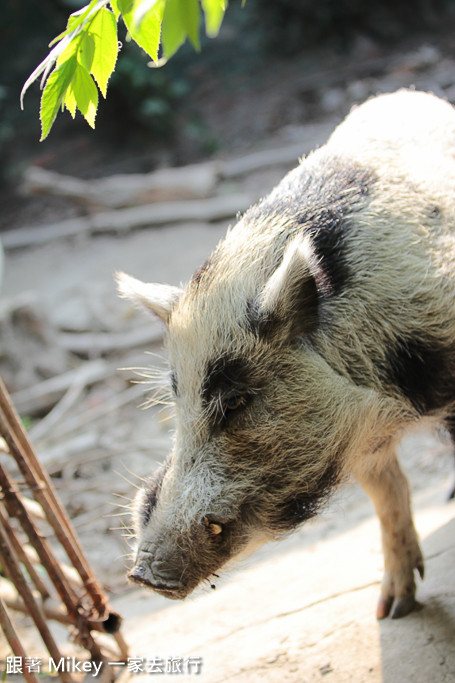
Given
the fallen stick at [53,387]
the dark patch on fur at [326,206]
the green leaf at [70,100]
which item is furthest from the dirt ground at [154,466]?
the green leaf at [70,100]

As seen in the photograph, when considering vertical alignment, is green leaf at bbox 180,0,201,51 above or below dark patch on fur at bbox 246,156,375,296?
above

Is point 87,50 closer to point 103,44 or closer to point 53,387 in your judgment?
point 103,44

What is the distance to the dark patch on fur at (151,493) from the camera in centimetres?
222

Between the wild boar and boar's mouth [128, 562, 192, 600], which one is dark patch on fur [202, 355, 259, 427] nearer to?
the wild boar

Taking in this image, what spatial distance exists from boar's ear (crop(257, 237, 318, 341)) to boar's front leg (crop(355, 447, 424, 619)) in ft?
2.53

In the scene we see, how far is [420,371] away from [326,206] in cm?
68

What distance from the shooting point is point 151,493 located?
228cm

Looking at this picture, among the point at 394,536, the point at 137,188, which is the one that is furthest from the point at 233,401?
the point at 137,188

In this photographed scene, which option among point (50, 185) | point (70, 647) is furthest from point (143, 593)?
point (50, 185)

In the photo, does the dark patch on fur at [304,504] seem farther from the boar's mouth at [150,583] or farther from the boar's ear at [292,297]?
the boar's ear at [292,297]

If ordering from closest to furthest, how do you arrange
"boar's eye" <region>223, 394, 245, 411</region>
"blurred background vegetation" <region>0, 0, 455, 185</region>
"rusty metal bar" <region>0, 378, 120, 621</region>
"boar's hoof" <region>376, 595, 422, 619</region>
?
"boar's eye" <region>223, 394, 245, 411</region>
"rusty metal bar" <region>0, 378, 120, 621</region>
"boar's hoof" <region>376, 595, 422, 619</region>
"blurred background vegetation" <region>0, 0, 455, 185</region>

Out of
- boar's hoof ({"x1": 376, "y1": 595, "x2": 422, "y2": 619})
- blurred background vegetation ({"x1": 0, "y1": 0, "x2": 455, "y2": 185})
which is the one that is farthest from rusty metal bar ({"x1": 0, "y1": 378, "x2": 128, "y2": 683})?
blurred background vegetation ({"x1": 0, "y1": 0, "x2": 455, "y2": 185})

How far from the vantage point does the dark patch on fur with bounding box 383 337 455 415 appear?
232cm

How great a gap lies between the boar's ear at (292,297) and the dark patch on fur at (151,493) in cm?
62
